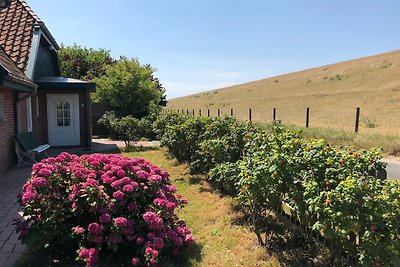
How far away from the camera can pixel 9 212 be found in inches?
225

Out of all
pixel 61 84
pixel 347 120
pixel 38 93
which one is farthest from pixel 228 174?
pixel 347 120

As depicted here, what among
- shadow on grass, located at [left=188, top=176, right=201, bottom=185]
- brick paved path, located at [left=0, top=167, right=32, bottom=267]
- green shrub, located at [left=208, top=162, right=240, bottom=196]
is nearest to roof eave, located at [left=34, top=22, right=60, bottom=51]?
brick paved path, located at [left=0, top=167, right=32, bottom=267]

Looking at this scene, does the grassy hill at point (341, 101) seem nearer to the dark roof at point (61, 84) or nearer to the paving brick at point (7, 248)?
the dark roof at point (61, 84)

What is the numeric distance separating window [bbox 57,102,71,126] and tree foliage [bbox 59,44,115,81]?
12013mm

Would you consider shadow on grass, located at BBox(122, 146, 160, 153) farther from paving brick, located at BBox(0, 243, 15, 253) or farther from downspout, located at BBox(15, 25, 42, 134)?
paving brick, located at BBox(0, 243, 15, 253)

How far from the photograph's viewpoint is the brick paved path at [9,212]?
4.14 meters

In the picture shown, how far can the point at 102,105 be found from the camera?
2050cm

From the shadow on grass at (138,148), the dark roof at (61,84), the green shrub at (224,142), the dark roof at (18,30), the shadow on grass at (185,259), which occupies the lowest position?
the shadow on grass at (185,259)

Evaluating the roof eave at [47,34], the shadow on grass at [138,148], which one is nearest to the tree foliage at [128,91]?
the roof eave at [47,34]

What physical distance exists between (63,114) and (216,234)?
1026cm

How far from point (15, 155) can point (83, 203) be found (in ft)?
22.9

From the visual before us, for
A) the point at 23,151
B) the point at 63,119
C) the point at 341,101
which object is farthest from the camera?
the point at 341,101

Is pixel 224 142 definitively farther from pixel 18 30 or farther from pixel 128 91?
pixel 128 91

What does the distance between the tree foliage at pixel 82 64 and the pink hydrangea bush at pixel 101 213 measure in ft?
72.2
